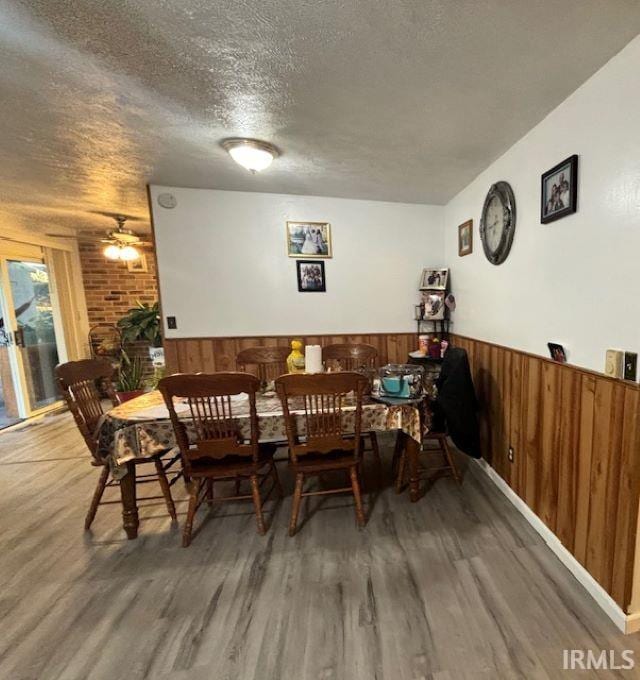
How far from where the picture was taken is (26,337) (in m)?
3.91

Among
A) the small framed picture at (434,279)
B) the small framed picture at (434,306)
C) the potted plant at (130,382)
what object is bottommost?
the potted plant at (130,382)

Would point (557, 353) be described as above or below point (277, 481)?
above

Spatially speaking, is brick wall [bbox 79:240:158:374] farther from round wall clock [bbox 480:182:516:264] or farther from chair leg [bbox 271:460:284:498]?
round wall clock [bbox 480:182:516:264]

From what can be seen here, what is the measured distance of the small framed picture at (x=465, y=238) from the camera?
2572 millimetres

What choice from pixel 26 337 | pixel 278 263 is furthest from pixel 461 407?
pixel 26 337

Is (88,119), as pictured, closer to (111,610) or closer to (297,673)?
(111,610)

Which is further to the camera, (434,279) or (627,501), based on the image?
(434,279)

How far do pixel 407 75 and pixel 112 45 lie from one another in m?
1.14

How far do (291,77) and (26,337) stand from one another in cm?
449

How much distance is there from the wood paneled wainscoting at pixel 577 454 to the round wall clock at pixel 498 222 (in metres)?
0.66

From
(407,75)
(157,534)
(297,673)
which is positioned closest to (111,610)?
(157,534)

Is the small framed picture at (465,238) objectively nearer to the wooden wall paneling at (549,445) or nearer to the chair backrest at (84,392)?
the wooden wall paneling at (549,445)

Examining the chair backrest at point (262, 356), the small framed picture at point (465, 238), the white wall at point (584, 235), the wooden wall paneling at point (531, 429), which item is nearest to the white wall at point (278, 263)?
the small framed picture at point (465, 238)

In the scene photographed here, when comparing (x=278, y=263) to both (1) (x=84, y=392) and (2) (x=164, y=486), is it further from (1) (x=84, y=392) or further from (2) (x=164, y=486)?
(2) (x=164, y=486)
